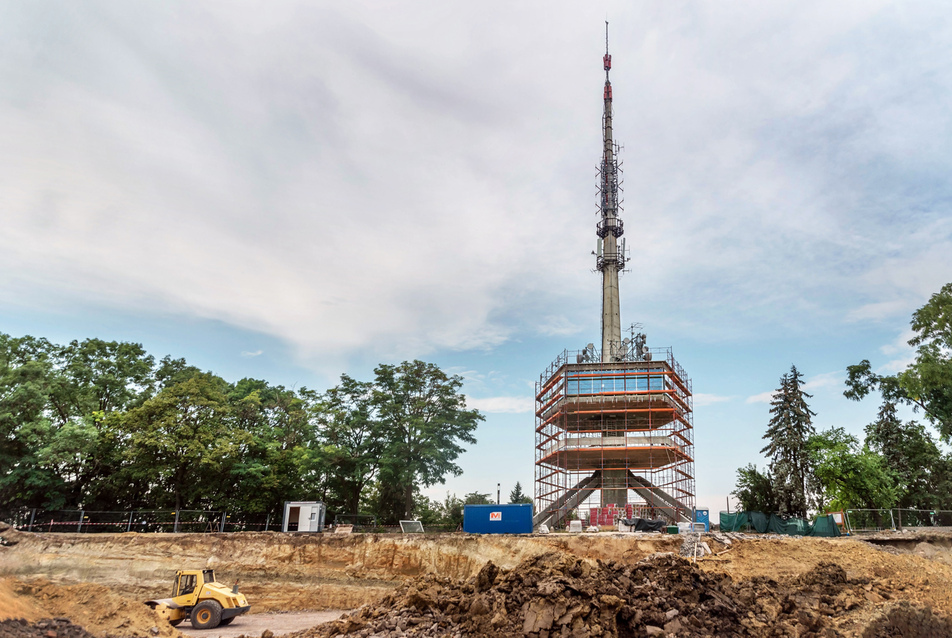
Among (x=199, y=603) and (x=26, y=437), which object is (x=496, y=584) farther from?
(x=26, y=437)

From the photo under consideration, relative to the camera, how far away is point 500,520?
37.0 meters

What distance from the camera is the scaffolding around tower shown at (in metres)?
50.6

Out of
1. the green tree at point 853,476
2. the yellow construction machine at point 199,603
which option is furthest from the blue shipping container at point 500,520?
the green tree at point 853,476

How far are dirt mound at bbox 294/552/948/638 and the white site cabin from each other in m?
19.2

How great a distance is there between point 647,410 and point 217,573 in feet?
112

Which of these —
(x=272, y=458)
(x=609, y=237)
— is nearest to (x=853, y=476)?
(x=609, y=237)

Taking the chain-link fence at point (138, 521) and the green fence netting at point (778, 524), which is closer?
the green fence netting at point (778, 524)

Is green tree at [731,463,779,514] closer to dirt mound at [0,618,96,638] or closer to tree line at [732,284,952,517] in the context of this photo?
tree line at [732,284,952,517]

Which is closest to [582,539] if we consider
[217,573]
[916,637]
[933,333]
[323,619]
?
[323,619]

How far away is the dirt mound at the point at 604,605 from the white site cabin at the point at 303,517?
63.0 ft

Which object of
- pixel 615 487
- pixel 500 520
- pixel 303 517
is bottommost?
pixel 303 517

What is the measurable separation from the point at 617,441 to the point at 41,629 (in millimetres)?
42466

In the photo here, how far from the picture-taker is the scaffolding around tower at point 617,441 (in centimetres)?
5062

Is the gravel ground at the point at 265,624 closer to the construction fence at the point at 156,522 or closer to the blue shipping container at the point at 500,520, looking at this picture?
the construction fence at the point at 156,522
